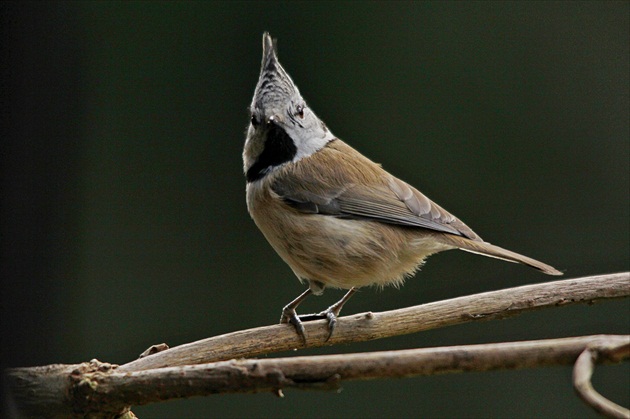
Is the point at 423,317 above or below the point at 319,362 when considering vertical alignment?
below

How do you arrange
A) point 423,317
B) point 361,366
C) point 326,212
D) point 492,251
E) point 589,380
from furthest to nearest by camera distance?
point 326,212, point 492,251, point 423,317, point 361,366, point 589,380

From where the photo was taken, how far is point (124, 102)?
520 cm

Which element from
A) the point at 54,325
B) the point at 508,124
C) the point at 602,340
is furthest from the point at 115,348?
the point at 602,340

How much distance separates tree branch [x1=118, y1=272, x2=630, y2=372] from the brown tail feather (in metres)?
0.29

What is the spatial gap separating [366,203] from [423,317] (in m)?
0.77

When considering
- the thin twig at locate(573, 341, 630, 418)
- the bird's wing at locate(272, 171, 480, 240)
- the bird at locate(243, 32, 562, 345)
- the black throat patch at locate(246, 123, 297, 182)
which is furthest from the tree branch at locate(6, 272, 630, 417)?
the black throat patch at locate(246, 123, 297, 182)

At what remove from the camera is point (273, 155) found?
137 inches

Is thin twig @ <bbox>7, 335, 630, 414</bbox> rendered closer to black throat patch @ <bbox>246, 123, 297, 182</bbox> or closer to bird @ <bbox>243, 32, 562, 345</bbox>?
bird @ <bbox>243, 32, 562, 345</bbox>

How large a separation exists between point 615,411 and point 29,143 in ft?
9.65

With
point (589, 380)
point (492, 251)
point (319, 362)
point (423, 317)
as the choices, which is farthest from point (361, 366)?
point (492, 251)

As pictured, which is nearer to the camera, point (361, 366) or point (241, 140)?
point (361, 366)

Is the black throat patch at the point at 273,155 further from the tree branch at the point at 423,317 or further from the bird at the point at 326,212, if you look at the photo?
the tree branch at the point at 423,317

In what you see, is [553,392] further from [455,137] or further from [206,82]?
[206,82]

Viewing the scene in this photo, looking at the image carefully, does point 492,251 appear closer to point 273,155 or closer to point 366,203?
point 366,203
